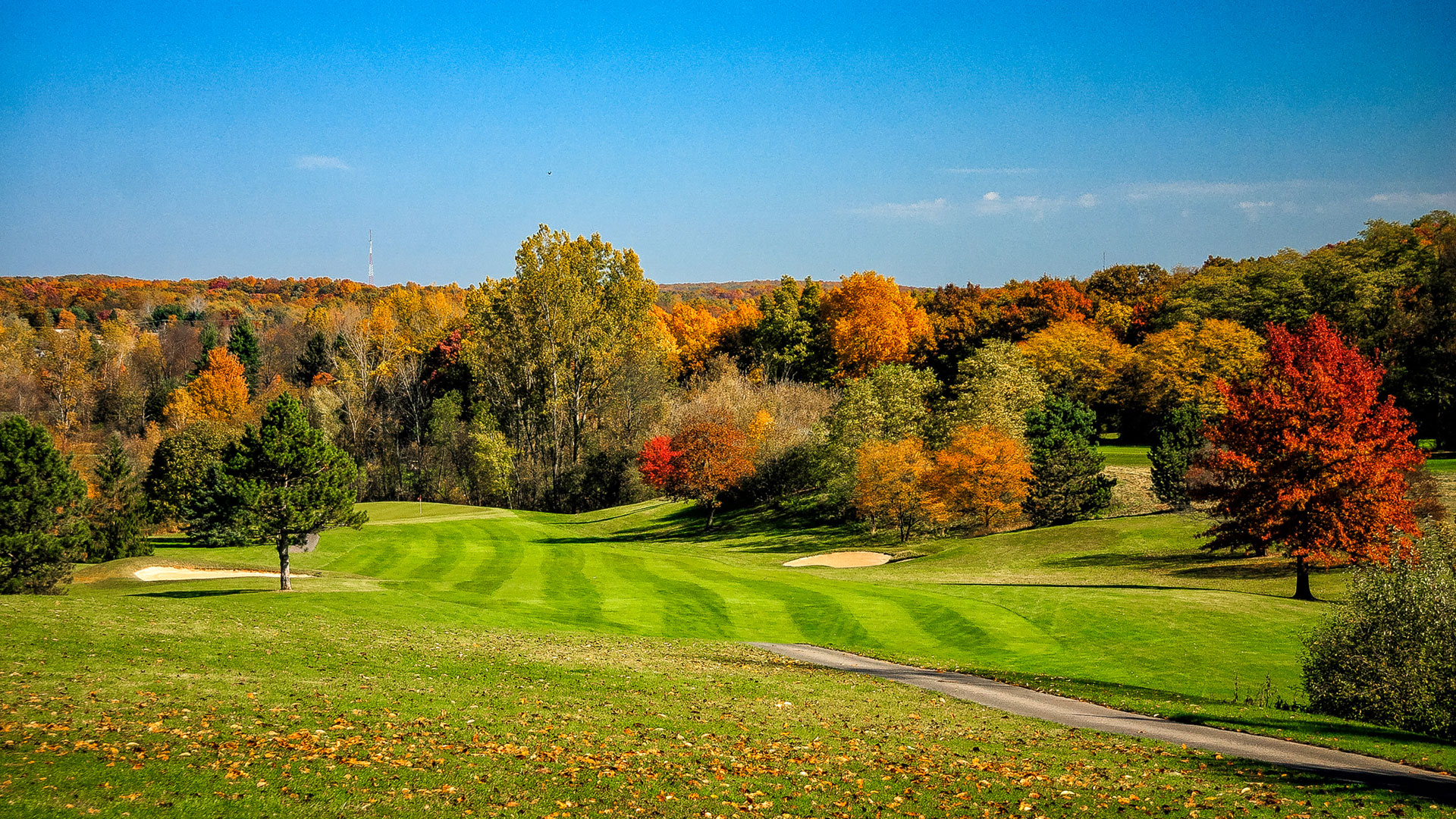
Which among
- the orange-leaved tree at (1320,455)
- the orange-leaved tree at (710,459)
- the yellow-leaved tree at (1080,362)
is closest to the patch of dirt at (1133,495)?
the yellow-leaved tree at (1080,362)

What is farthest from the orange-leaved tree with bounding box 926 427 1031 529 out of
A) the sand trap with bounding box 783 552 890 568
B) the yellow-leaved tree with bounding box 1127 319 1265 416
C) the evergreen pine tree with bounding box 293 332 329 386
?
the evergreen pine tree with bounding box 293 332 329 386

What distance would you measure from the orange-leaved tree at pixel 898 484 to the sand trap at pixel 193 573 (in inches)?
1322

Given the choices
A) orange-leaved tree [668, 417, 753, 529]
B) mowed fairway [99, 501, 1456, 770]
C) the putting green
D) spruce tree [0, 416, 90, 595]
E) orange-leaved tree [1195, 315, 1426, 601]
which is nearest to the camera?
mowed fairway [99, 501, 1456, 770]

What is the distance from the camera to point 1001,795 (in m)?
11.0

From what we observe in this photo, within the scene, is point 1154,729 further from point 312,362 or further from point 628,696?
point 312,362

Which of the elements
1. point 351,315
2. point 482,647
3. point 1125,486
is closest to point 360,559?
point 482,647

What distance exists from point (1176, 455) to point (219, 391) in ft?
303

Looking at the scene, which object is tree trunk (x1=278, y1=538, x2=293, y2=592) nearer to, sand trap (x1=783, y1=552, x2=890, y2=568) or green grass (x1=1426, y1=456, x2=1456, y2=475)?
sand trap (x1=783, y1=552, x2=890, y2=568)

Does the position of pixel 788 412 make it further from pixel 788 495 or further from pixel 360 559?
pixel 360 559

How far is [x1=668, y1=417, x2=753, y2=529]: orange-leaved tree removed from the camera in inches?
2485

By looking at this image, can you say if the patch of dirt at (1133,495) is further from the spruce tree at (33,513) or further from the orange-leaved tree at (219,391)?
the orange-leaved tree at (219,391)

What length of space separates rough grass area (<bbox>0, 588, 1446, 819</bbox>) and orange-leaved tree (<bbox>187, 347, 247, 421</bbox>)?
260ft

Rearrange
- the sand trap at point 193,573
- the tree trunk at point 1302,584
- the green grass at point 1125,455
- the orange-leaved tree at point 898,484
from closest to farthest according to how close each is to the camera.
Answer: the tree trunk at point 1302,584 < the sand trap at point 193,573 < the orange-leaved tree at point 898,484 < the green grass at point 1125,455

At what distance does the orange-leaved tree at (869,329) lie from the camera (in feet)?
282
